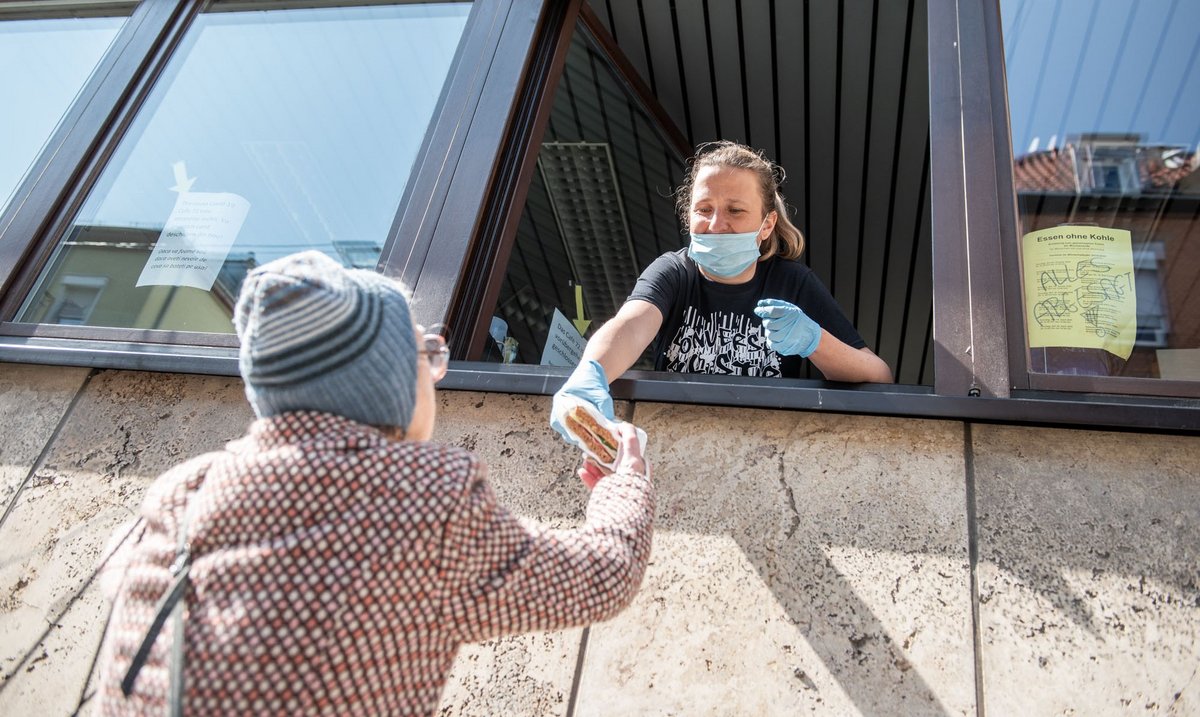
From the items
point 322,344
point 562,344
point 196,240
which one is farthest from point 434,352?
point 196,240

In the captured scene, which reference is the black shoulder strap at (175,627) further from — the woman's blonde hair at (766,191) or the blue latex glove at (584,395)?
the woman's blonde hair at (766,191)

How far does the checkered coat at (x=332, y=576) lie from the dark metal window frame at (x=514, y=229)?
Answer: 1143 millimetres

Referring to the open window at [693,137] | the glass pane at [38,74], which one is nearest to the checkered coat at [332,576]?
the open window at [693,137]

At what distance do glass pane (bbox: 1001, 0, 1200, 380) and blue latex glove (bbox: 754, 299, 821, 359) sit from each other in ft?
2.08

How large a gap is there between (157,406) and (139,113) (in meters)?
1.68

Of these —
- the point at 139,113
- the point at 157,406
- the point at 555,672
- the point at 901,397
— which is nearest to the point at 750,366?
the point at 901,397

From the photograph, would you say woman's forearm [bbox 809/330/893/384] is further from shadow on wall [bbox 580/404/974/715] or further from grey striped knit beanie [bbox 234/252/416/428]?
grey striped knit beanie [bbox 234/252/416/428]

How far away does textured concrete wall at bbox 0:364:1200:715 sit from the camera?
76.0 inches

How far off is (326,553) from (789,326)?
4.92 ft

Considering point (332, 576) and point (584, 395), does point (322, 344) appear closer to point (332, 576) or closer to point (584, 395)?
point (332, 576)

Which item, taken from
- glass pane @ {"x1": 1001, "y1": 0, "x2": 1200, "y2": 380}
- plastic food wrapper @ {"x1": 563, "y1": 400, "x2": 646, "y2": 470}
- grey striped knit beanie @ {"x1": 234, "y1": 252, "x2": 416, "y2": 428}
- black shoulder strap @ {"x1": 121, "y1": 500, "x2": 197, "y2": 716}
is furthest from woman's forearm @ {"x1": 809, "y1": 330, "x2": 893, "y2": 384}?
black shoulder strap @ {"x1": 121, "y1": 500, "x2": 197, "y2": 716}

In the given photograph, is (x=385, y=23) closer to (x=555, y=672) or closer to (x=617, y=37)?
(x=617, y=37)

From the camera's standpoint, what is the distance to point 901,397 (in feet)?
7.44

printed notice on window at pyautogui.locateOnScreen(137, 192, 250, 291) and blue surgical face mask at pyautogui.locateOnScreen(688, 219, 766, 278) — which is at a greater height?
blue surgical face mask at pyautogui.locateOnScreen(688, 219, 766, 278)
